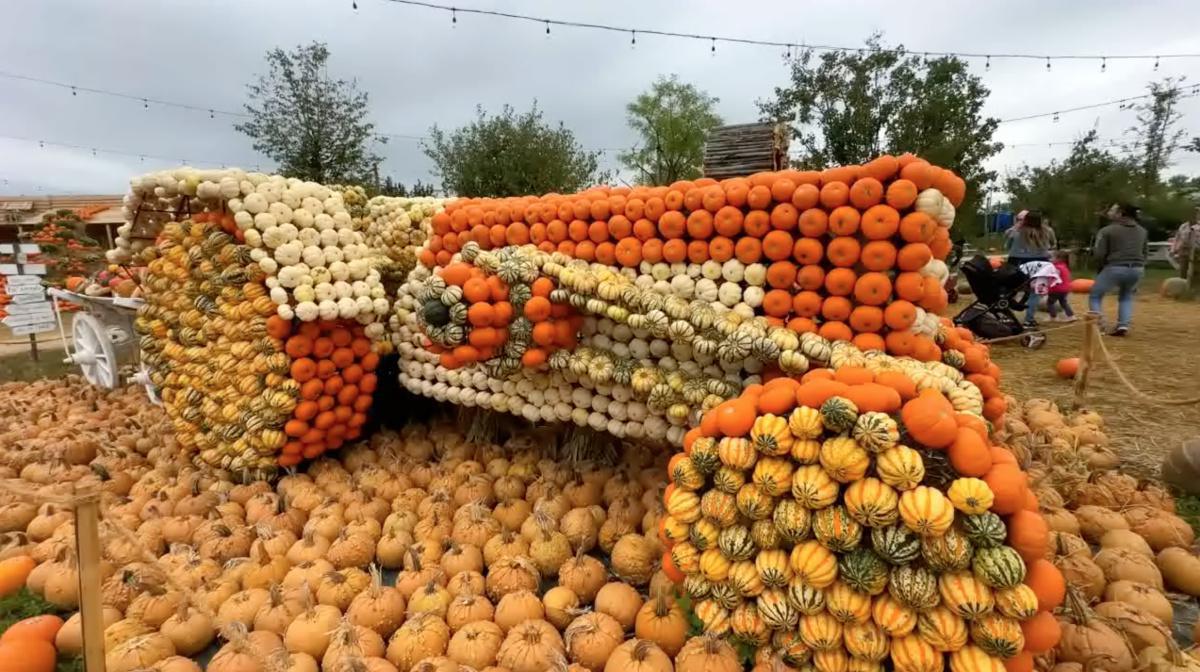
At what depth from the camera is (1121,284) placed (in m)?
9.20

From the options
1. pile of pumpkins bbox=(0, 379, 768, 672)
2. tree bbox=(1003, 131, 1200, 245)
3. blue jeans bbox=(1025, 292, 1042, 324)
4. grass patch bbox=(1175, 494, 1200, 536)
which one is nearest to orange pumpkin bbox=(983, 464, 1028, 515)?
pile of pumpkins bbox=(0, 379, 768, 672)

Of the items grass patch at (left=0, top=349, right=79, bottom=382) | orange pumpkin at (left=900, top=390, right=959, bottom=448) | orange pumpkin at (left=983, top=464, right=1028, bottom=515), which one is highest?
orange pumpkin at (left=900, top=390, right=959, bottom=448)

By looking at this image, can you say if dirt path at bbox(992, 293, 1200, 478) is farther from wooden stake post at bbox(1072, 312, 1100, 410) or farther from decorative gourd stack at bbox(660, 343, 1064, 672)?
decorative gourd stack at bbox(660, 343, 1064, 672)

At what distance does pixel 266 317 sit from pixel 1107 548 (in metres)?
5.30

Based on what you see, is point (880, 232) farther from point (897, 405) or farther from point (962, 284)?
point (962, 284)

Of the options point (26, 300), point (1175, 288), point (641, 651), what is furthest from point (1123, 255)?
point (26, 300)

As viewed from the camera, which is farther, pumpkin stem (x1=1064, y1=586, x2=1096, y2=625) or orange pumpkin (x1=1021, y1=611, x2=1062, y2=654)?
pumpkin stem (x1=1064, y1=586, x2=1096, y2=625)

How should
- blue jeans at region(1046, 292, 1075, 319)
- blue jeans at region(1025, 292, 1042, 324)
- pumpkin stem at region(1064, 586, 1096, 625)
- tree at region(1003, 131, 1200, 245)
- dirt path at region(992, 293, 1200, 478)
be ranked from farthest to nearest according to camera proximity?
tree at region(1003, 131, 1200, 245) → blue jeans at region(1046, 292, 1075, 319) → blue jeans at region(1025, 292, 1042, 324) → dirt path at region(992, 293, 1200, 478) → pumpkin stem at region(1064, 586, 1096, 625)

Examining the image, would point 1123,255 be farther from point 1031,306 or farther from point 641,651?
point 641,651

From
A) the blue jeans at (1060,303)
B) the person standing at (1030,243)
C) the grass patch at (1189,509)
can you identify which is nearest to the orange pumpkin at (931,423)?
the grass patch at (1189,509)

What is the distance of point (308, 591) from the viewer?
110 inches

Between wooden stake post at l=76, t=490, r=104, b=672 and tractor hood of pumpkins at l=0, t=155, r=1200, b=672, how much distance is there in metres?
→ 0.08

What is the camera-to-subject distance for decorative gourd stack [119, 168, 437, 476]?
4.23m

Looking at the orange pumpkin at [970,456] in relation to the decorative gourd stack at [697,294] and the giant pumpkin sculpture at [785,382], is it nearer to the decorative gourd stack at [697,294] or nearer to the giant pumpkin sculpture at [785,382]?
the giant pumpkin sculpture at [785,382]
